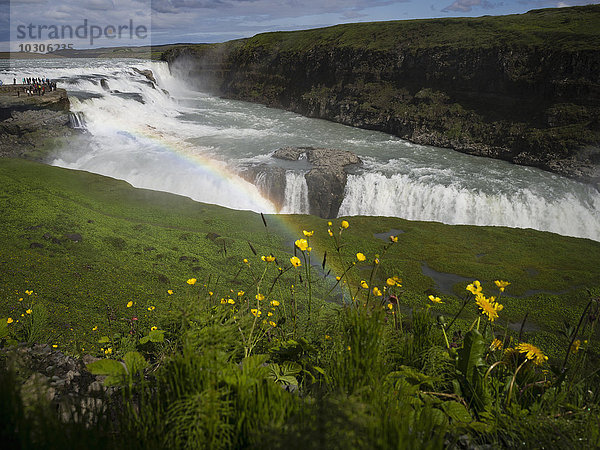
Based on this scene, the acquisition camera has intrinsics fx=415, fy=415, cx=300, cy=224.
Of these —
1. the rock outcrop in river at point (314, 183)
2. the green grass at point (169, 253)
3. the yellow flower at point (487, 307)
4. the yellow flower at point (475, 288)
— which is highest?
the yellow flower at point (475, 288)

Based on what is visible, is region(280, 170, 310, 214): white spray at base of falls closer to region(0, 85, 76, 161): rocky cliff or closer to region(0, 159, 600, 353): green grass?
region(0, 159, 600, 353): green grass

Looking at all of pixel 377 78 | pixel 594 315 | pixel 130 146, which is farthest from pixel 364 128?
pixel 594 315

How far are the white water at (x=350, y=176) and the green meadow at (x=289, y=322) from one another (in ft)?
12.1

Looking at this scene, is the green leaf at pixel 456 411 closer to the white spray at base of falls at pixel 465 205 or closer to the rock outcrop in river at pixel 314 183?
the rock outcrop in river at pixel 314 183

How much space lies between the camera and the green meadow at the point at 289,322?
2277mm

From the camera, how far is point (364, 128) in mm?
50344

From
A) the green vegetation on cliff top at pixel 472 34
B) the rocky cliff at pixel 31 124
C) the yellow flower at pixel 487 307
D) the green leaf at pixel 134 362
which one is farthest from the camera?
the green vegetation on cliff top at pixel 472 34

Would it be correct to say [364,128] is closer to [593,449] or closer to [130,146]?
[130,146]

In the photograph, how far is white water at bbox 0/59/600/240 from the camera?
27.0 m

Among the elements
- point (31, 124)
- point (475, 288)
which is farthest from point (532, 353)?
point (31, 124)

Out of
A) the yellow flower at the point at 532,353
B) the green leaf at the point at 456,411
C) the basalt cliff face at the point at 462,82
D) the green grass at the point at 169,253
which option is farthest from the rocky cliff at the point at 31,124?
the yellow flower at the point at 532,353

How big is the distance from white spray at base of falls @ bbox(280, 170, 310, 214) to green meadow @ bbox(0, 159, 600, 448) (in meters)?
4.39

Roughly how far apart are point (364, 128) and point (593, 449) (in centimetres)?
4998

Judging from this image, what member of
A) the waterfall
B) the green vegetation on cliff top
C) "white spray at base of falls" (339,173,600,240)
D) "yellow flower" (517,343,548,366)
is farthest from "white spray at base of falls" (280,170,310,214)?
the green vegetation on cliff top
